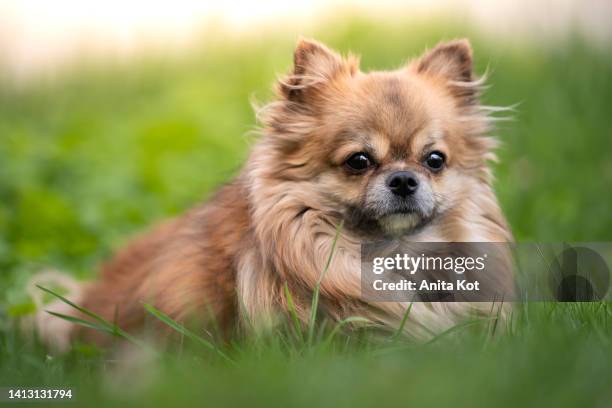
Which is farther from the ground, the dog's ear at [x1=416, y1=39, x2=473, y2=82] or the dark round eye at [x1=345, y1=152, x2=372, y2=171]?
the dog's ear at [x1=416, y1=39, x2=473, y2=82]

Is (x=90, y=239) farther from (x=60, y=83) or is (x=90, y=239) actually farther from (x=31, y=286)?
(x=60, y=83)

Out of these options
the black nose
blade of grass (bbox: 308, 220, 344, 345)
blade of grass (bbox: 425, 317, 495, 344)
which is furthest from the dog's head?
blade of grass (bbox: 425, 317, 495, 344)

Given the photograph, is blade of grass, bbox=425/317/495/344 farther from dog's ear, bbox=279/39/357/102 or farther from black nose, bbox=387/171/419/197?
dog's ear, bbox=279/39/357/102

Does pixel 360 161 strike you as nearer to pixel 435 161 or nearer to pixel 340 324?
pixel 435 161

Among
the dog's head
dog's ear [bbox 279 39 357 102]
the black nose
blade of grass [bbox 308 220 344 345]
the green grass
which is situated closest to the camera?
the green grass

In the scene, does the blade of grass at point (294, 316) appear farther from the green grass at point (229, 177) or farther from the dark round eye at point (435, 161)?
the dark round eye at point (435, 161)

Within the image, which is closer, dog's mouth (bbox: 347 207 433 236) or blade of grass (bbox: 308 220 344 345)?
blade of grass (bbox: 308 220 344 345)

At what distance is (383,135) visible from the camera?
3498mm

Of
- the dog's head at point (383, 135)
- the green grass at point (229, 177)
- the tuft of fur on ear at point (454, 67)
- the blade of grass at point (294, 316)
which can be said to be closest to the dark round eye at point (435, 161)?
the dog's head at point (383, 135)

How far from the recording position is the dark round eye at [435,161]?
3.59 metres

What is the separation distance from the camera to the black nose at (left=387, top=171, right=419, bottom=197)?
3.39 metres

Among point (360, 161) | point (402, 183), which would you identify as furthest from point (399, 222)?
point (360, 161)

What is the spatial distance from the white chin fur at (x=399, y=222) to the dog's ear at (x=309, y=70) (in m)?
0.74

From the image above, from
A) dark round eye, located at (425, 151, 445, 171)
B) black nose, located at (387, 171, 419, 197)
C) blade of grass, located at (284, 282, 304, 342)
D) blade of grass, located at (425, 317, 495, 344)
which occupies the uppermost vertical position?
dark round eye, located at (425, 151, 445, 171)
